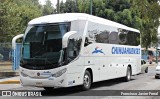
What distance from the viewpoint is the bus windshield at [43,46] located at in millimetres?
15422

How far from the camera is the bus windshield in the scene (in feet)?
50.6

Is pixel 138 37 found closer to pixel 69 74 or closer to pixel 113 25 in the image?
pixel 113 25

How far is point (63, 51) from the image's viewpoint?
608 inches

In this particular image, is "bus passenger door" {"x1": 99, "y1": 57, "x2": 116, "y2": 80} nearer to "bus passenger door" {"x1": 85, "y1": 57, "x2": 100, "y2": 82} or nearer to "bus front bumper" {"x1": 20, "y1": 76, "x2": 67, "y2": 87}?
"bus passenger door" {"x1": 85, "y1": 57, "x2": 100, "y2": 82}

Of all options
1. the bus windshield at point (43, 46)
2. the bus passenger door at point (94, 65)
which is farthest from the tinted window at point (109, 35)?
the bus windshield at point (43, 46)

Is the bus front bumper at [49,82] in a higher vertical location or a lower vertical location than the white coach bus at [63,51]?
lower

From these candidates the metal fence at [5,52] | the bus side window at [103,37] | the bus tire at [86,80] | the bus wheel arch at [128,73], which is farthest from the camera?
the metal fence at [5,52]

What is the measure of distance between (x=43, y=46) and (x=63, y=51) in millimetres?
945

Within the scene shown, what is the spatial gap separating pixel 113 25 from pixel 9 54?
13.4 meters

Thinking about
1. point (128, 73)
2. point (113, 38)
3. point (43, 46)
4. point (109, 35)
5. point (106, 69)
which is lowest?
point (128, 73)

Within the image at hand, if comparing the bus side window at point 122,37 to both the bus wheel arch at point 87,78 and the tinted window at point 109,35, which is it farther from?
the bus wheel arch at point 87,78

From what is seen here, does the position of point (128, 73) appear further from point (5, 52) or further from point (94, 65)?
point (5, 52)

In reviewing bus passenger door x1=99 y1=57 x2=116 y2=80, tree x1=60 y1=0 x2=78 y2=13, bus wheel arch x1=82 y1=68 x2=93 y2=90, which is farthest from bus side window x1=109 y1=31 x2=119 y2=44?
tree x1=60 y1=0 x2=78 y2=13

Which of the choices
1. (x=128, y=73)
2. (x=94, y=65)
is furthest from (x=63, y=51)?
(x=128, y=73)
